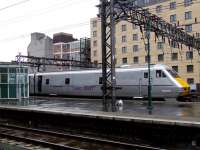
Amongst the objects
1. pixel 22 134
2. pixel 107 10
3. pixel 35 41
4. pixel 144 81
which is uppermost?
pixel 35 41

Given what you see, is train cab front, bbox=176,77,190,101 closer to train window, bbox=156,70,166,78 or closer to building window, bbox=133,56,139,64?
train window, bbox=156,70,166,78

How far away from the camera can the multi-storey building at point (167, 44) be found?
226ft

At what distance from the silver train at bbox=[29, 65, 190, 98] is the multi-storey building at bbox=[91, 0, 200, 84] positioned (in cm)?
2860

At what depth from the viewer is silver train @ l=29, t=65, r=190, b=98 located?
27312mm

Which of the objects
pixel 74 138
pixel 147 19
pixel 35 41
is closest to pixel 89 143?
pixel 74 138

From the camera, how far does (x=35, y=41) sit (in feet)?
351

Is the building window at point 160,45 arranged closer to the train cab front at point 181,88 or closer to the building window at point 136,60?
the building window at point 136,60

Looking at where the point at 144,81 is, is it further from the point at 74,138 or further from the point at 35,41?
the point at 35,41

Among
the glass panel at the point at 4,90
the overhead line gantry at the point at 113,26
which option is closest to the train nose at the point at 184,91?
the overhead line gantry at the point at 113,26

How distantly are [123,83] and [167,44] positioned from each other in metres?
45.0

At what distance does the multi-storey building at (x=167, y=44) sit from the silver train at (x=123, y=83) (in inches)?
1126

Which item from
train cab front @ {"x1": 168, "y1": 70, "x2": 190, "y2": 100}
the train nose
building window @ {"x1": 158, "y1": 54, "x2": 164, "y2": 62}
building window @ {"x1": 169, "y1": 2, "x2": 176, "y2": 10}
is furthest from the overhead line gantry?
building window @ {"x1": 158, "y1": 54, "x2": 164, "y2": 62}

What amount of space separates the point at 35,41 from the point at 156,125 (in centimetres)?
9644

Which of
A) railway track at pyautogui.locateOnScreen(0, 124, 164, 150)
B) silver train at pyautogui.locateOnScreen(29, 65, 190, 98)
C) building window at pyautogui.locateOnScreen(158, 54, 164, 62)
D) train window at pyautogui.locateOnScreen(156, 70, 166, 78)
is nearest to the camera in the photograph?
railway track at pyautogui.locateOnScreen(0, 124, 164, 150)
